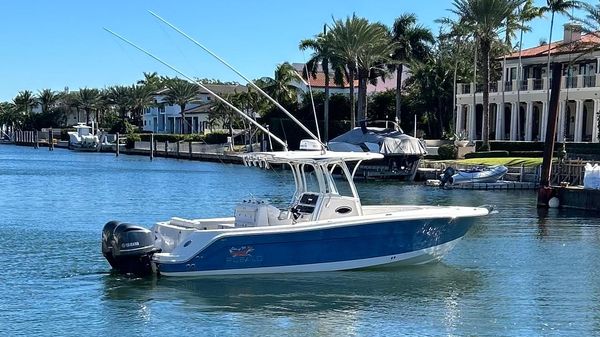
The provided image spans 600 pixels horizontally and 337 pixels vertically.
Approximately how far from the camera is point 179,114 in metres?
137

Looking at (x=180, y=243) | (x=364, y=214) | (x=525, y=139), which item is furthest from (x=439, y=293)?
(x=525, y=139)

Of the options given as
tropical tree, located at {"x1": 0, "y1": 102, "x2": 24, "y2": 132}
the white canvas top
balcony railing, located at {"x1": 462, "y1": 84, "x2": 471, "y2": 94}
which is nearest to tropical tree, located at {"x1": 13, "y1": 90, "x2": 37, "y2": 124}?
tropical tree, located at {"x1": 0, "y1": 102, "x2": 24, "y2": 132}

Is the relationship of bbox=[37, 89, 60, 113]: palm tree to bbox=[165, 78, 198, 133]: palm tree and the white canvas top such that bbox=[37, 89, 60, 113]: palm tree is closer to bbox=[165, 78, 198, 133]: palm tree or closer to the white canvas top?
bbox=[165, 78, 198, 133]: palm tree

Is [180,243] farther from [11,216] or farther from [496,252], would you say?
[11,216]

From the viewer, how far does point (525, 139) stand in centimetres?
7312

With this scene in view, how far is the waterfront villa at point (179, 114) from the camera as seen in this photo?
130 metres

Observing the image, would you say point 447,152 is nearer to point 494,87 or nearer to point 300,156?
point 494,87

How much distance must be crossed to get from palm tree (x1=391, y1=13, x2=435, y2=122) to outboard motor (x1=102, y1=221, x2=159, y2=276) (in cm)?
6413

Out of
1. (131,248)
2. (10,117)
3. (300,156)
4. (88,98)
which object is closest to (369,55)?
(300,156)

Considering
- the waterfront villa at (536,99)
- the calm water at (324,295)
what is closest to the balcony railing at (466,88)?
the waterfront villa at (536,99)

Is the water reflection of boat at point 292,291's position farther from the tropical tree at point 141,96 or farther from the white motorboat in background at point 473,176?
the tropical tree at point 141,96

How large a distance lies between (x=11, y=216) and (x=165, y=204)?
8.50 metres

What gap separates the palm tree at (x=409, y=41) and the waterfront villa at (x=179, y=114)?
44.6 m

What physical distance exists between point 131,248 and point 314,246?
13.8 feet
